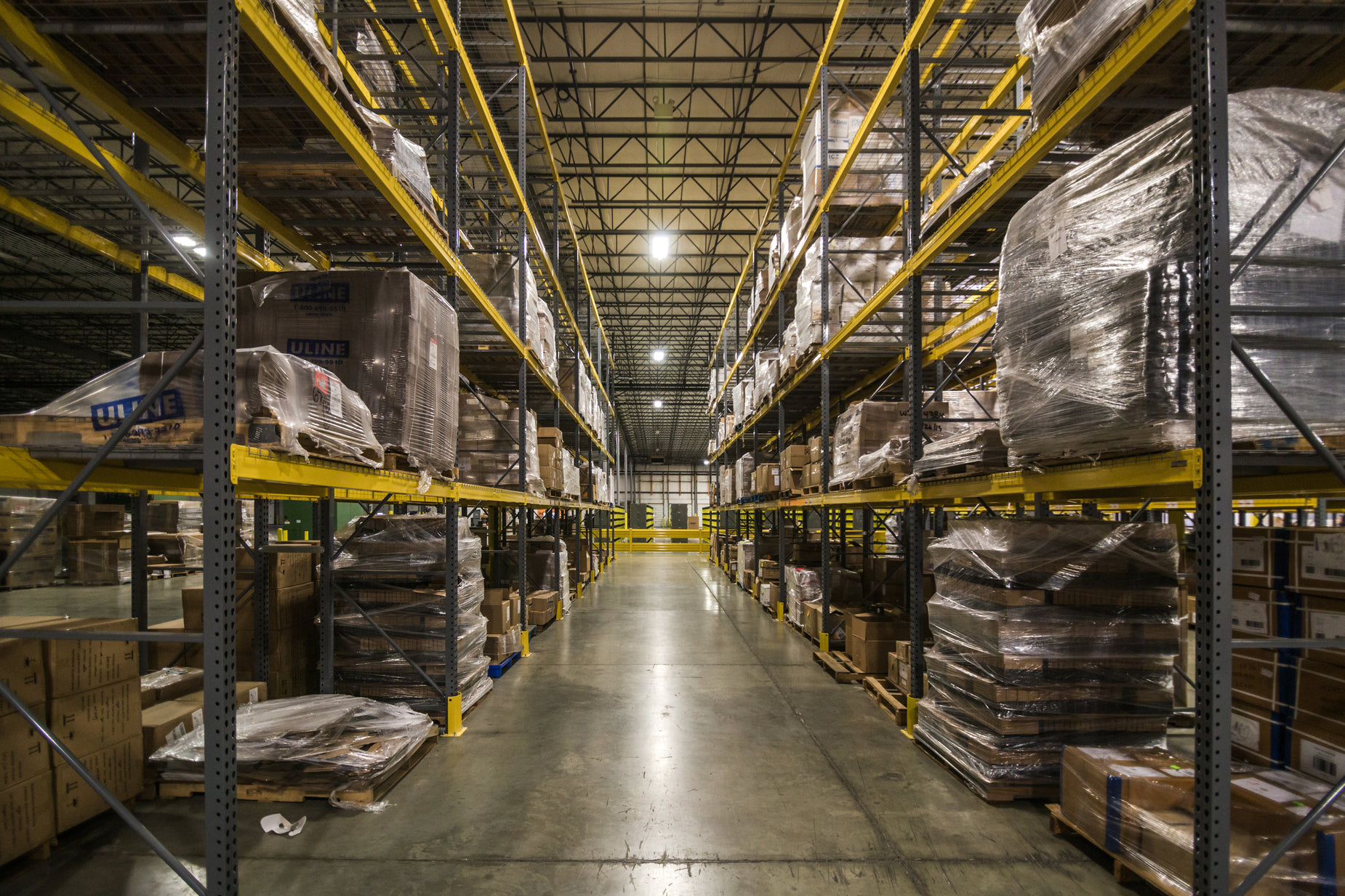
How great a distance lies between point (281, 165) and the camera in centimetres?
382

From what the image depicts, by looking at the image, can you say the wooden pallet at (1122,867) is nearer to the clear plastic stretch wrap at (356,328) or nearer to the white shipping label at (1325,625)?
the white shipping label at (1325,625)

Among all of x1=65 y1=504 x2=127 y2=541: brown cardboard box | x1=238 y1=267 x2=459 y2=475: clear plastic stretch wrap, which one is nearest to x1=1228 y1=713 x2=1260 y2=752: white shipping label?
x1=238 y1=267 x2=459 y2=475: clear plastic stretch wrap

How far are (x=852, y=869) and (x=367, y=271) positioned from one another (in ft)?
13.8

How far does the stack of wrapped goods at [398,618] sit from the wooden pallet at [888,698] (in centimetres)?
344

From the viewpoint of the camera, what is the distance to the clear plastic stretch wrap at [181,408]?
94.1 inches

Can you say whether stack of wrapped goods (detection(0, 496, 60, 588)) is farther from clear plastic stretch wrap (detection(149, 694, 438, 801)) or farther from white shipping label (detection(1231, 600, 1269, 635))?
white shipping label (detection(1231, 600, 1269, 635))

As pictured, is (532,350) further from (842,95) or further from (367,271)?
(842,95)

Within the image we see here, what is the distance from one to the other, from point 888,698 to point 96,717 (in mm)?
5181

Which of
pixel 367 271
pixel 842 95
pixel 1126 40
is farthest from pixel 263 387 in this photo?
pixel 842 95

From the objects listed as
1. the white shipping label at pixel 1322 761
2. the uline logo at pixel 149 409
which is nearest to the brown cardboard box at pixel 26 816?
the uline logo at pixel 149 409

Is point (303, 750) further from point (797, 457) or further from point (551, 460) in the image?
point (797, 457)

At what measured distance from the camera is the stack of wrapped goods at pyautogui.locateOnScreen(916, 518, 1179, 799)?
3508 mm

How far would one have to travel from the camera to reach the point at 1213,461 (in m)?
2.13

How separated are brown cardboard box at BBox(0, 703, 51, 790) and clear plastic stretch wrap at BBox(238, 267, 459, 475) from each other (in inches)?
78.2
